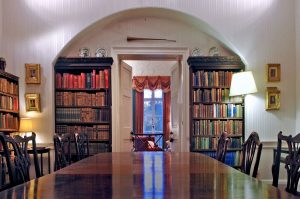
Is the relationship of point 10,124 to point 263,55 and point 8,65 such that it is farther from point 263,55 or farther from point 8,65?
point 263,55

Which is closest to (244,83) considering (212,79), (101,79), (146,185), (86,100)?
(212,79)

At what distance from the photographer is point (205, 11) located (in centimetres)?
545

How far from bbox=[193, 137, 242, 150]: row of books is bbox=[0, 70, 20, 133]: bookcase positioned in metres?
2.83

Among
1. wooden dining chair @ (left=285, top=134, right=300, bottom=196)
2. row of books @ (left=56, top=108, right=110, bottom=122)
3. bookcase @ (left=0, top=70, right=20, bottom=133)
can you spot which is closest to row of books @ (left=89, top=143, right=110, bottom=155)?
row of books @ (left=56, top=108, right=110, bottom=122)

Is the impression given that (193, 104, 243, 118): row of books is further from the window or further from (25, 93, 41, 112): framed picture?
the window

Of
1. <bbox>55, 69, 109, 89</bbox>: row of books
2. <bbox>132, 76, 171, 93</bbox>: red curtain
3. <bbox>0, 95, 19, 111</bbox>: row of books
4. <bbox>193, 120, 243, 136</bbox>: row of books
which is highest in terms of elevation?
<bbox>132, 76, 171, 93</bbox>: red curtain

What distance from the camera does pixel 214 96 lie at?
555cm

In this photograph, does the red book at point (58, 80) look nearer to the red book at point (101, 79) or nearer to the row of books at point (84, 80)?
the row of books at point (84, 80)

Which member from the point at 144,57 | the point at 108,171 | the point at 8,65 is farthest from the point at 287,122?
the point at 8,65

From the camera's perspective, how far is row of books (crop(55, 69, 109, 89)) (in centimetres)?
552

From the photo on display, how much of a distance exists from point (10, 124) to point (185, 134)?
2773mm

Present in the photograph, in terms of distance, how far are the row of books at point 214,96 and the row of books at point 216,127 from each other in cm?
35

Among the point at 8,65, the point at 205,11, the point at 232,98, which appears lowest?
the point at 232,98

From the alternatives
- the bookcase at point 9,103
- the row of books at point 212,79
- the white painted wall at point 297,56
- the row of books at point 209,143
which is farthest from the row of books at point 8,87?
the white painted wall at point 297,56
